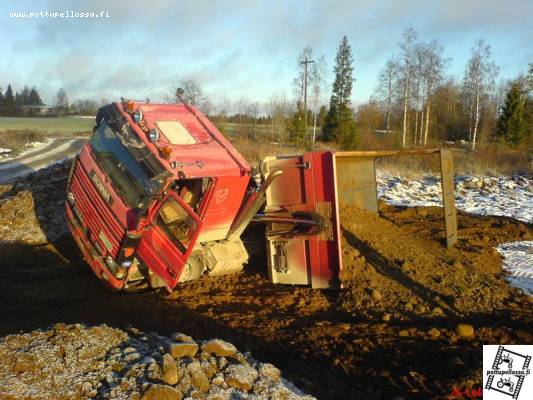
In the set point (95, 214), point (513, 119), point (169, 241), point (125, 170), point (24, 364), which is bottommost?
point (513, 119)

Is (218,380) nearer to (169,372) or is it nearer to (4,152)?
(169,372)

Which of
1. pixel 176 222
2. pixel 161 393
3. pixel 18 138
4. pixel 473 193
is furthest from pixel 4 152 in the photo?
pixel 161 393

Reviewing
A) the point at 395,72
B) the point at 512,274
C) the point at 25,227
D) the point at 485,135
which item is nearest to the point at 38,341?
the point at 25,227

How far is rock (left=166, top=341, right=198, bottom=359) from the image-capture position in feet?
12.3

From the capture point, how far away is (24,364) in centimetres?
347

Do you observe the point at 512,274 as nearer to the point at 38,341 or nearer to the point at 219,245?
the point at 219,245

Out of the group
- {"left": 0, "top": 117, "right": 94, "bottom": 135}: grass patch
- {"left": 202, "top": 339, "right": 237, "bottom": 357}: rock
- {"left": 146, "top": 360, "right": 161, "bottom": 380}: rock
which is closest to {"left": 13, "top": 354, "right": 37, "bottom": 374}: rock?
{"left": 146, "top": 360, "right": 161, "bottom": 380}: rock

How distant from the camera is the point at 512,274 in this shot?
23.8ft

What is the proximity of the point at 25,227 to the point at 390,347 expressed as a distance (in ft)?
23.3

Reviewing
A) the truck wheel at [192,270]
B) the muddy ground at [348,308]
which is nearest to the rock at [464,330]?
the muddy ground at [348,308]

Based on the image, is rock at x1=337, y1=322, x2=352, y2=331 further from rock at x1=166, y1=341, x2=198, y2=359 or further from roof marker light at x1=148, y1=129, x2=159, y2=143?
roof marker light at x1=148, y1=129, x2=159, y2=143

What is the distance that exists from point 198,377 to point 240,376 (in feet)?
1.02

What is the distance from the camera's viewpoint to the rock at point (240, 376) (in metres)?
3.52

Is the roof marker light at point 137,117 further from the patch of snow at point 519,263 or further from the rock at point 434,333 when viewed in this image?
the patch of snow at point 519,263
